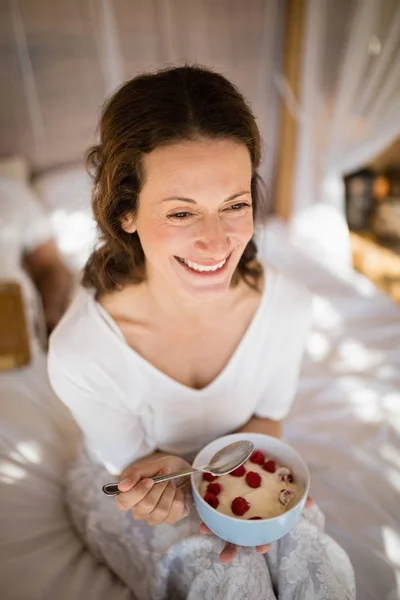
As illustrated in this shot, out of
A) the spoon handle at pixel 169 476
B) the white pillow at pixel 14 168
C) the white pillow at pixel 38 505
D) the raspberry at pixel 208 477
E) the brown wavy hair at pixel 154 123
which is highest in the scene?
the brown wavy hair at pixel 154 123

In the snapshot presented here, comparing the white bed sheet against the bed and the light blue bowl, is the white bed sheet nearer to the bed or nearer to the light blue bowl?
the bed

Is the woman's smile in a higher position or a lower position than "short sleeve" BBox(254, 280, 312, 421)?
higher

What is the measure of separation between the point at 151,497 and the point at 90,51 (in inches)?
82.5

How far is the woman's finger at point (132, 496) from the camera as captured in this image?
0.80 m

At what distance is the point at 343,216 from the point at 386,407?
4.77ft

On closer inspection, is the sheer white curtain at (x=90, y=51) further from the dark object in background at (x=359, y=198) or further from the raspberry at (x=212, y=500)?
the raspberry at (x=212, y=500)

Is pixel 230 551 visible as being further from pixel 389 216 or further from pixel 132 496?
pixel 389 216

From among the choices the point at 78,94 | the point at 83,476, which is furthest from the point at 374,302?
the point at 78,94

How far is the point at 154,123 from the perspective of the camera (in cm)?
81

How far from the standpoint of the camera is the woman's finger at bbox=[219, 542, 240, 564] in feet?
2.76

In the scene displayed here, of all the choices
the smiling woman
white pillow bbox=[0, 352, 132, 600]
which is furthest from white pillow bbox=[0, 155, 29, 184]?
the smiling woman

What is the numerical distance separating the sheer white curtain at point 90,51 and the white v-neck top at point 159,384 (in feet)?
5.01

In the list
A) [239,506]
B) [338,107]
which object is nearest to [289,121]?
[338,107]

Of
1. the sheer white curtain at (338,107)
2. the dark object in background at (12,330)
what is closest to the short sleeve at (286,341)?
the dark object in background at (12,330)
